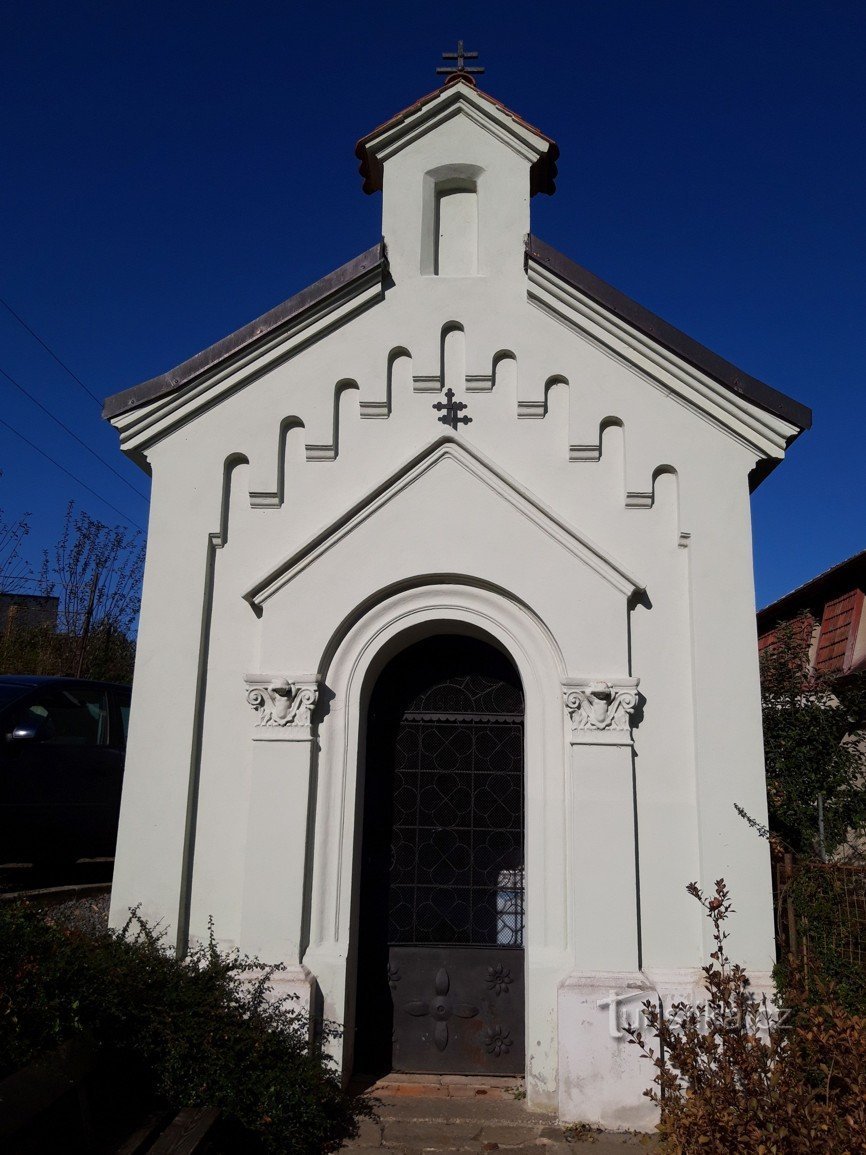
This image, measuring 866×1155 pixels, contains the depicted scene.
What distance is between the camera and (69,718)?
922 cm

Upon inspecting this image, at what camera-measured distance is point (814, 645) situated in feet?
43.6

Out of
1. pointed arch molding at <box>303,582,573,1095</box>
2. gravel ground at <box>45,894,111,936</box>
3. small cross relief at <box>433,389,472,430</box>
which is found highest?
small cross relief at <box>433,389,472,430</box>

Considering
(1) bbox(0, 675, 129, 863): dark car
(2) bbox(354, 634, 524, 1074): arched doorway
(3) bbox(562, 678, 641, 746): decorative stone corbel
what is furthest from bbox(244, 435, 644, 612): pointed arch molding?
(1) bbox(0, 675, 129, 863): dark car

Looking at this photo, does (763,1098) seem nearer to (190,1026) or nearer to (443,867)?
(443,867)

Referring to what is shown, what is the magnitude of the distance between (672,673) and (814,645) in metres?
8.08

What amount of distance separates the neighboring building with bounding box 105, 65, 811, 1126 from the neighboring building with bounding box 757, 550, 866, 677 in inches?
208

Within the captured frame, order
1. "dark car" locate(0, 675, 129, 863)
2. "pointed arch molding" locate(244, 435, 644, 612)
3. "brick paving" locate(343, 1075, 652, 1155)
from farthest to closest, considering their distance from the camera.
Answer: "dark car" locate(0, 675, 129, 863)
"pointed arch molding" locate(244, 435, 644, 612)
"brick paving" locate(343, 1075, 652, 1155)

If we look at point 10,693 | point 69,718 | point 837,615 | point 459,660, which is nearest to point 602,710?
point 459,660

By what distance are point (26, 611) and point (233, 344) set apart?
15.6 meters

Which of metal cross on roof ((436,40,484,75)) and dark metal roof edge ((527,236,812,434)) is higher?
metal cross on roof ((436,40,484,75))

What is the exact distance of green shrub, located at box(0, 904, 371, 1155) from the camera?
4809mm

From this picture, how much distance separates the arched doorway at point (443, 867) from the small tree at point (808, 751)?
2.66m

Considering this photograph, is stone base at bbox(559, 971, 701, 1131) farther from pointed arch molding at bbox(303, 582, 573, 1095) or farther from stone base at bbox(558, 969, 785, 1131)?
pointed arch molding at bbox(303, 582, 573, 1095)

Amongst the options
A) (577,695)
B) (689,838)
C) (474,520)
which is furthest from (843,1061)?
(474,520)
